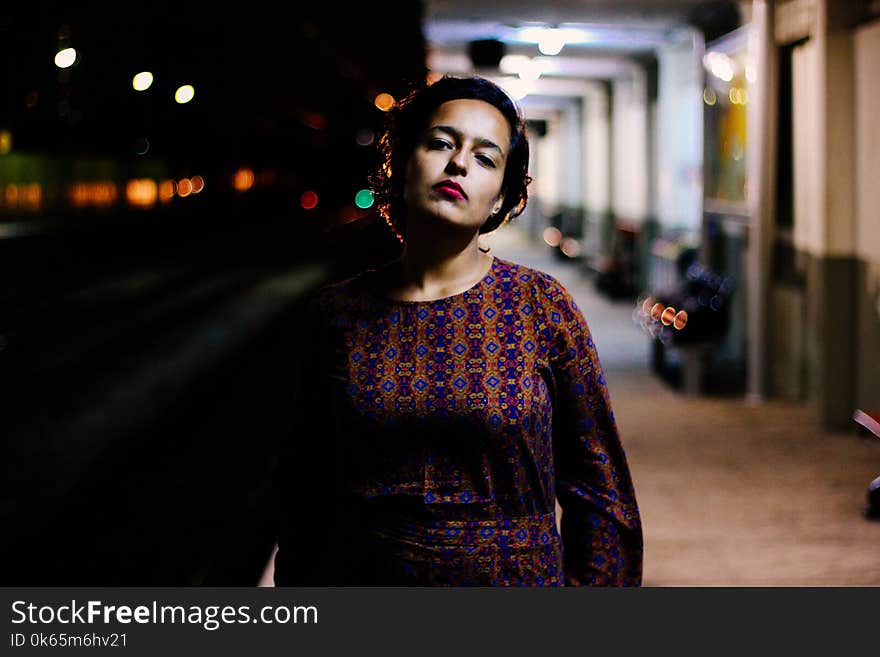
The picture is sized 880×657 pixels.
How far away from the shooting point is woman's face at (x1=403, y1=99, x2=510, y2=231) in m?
2.13

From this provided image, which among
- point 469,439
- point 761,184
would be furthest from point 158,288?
point 469,439

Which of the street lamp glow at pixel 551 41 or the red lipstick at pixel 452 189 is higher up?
the street lamp glow at pixel 551 41

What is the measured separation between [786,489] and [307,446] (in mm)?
6037

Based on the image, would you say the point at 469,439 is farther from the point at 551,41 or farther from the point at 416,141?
the point at 551,41

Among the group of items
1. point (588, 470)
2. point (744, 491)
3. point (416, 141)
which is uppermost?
point (416, 141)

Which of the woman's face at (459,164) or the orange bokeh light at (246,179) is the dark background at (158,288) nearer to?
the woman's face at (459,164)

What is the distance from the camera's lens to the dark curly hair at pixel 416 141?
2.21 m

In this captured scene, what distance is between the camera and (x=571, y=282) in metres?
23.6

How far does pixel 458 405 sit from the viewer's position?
6.75ft

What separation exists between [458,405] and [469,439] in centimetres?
6

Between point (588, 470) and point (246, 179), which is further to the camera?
point (246, 179)

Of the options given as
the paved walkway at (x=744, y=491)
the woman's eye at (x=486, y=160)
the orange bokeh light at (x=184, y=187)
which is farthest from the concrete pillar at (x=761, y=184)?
the orange bokeh light at (x=184, y=187)
